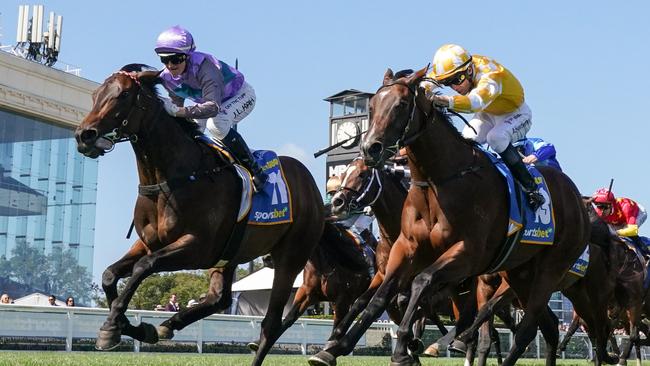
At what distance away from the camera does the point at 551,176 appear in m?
9.33

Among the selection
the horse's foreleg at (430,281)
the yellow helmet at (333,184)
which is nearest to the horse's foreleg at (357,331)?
the horse's foreleg at (430,281)

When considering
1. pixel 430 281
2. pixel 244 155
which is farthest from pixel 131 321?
pixel 430 281

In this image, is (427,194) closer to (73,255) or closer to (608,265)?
(608,265)

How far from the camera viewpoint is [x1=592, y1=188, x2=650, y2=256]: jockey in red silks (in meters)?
13.7

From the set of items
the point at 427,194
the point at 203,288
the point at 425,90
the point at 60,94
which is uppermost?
the point at 60,94

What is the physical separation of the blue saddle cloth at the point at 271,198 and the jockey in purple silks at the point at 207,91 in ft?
0.35

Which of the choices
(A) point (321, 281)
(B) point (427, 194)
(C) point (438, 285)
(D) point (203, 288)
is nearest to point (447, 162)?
(B) point (427, 194)

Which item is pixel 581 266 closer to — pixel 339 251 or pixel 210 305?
pixel 339 251

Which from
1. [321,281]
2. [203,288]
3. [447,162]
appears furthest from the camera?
[203,288]

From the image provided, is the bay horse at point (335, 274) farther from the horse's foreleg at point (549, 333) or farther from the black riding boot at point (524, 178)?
the black riding boot at point (524, 178)

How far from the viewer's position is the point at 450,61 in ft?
26.6

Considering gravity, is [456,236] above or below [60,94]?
below

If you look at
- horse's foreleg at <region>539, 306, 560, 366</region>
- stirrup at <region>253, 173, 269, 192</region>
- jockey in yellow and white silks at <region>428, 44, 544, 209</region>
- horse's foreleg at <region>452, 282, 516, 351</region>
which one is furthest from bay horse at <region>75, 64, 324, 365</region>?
horse's foreleg at <region>539, 306, 560, 366</region>

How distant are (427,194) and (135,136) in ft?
7.13
